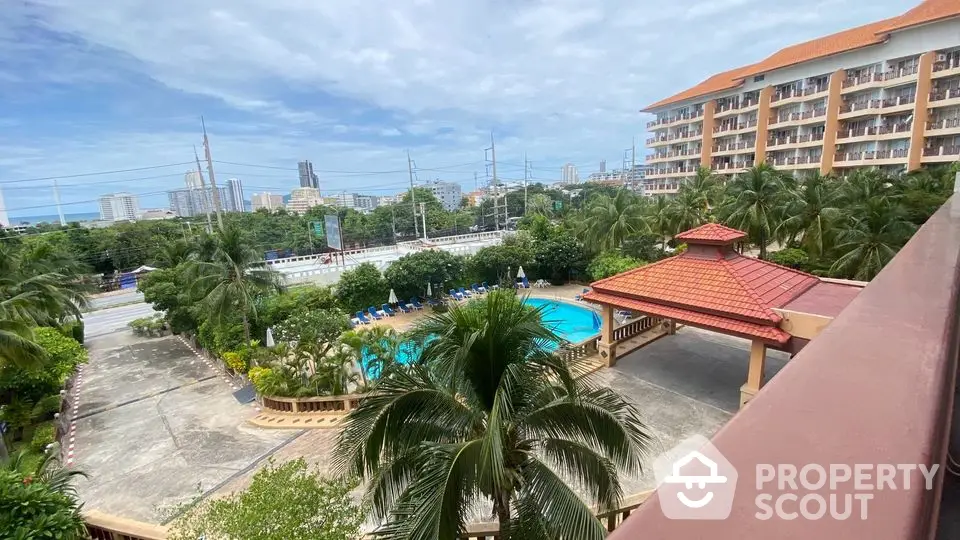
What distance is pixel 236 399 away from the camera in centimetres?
1442

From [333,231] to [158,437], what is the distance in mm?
21727

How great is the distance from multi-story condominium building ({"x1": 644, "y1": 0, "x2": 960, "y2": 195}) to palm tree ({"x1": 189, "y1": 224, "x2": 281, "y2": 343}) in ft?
130

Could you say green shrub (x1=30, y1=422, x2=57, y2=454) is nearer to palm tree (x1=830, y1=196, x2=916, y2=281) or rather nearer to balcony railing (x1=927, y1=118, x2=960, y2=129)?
palm tree (x1=830, y1=196, x2=916, y2=281)

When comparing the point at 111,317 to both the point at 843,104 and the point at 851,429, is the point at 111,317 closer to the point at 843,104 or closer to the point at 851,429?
the point at 851,429

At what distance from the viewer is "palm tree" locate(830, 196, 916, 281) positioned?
1516 centimetres

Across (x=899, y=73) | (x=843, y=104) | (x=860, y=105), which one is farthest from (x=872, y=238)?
(x=843, y=104)

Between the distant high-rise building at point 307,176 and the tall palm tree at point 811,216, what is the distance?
5675 inches

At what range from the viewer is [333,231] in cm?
3238

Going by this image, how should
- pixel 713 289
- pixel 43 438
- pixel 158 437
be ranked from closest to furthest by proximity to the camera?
pixel 713 289 < pixel 43 438 < pixel 158 437

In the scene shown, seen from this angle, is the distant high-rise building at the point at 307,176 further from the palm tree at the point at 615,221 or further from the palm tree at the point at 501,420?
the palm tree at the point at 501,420

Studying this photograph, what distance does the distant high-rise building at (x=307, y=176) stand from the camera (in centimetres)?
14476

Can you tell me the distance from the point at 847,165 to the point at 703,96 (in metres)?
15.4

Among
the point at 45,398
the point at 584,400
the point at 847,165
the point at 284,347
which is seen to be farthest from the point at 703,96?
the point at 45,398

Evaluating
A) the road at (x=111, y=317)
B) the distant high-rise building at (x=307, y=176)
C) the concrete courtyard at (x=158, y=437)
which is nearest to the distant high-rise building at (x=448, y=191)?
the distant high-rise building at (x=307, y=176)
